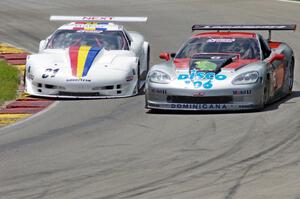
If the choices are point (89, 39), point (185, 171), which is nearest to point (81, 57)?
point (89, 39)

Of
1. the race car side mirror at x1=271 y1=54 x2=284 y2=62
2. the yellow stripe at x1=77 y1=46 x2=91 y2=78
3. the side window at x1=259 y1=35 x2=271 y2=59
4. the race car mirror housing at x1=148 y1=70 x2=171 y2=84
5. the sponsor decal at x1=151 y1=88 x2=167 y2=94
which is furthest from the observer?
the yellow stripe at x1=77 y1=46 x2=91 y2=78

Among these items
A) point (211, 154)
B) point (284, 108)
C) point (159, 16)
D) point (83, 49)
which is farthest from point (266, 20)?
point (211, 154)

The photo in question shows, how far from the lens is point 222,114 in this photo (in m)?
14.0

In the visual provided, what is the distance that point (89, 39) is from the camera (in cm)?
1777

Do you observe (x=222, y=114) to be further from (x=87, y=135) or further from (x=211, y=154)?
(x=211, y=154)

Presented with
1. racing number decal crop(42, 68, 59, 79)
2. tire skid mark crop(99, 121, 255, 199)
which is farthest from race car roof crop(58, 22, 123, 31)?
tire skid mark crop(99, 121, 255, 199)

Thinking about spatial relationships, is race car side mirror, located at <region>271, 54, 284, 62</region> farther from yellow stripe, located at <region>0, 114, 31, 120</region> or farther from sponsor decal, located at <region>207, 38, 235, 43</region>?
yellow stripe, located at <region>0, 114, 31, 120</region>

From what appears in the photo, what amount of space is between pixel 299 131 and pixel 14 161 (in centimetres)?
361

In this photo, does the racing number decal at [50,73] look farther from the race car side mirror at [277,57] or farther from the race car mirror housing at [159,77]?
the race car side mirror at [277,57]

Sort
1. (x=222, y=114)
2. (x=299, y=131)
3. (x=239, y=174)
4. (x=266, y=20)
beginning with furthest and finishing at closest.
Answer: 1. (x=266, y=20)
2. (x=222, y=114)
3. (x=299, y=131)
4. (x=239, y=174)

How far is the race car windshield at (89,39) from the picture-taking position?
17672mm

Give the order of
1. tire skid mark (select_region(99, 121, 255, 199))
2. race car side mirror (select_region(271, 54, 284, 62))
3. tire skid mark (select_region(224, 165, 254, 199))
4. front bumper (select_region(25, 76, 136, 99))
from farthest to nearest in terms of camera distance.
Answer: front bumper (select_region(25, 76, 136, 99)) → race car side mirror (select_region(271, 54, 284, 62)) → tire skid mark (select_region(99, 121, 255, 199)) → tire skid mark (select_region(224, 165, 254, 199))

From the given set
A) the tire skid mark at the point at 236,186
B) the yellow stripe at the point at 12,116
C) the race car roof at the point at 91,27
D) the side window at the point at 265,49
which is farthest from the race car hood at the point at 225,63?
the tire skid mark at the point at 236,186

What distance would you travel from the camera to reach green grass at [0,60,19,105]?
54.4ft
